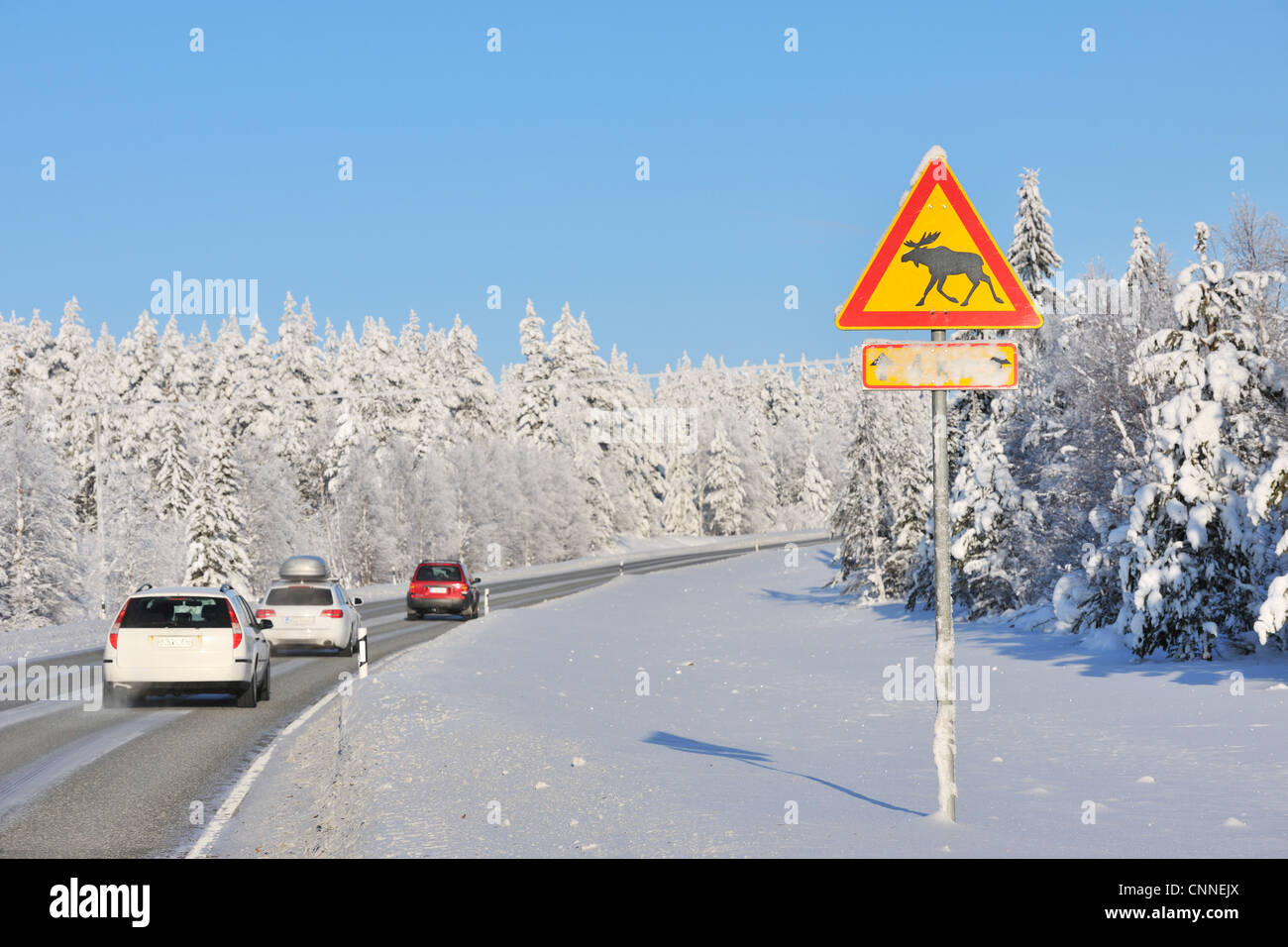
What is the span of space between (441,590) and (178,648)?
20.5 meters

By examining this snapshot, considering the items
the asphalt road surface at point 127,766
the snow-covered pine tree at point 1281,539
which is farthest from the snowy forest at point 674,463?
the asphalt road surface at point 127,766

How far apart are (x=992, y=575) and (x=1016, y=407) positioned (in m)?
4.47

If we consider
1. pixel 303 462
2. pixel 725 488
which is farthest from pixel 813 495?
pixel 303 462

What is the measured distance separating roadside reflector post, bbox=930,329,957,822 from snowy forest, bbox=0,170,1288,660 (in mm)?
8121

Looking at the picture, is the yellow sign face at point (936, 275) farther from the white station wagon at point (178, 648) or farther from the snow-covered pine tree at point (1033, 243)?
the snow-covered pine tree at point (1033, 243)

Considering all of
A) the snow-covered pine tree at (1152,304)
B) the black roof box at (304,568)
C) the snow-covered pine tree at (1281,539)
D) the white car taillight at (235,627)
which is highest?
the snow-covered pine tree at (1152,304)

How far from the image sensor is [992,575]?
90.1ft

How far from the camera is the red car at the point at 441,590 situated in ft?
116

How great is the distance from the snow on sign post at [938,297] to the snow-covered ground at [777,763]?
1.86 metres

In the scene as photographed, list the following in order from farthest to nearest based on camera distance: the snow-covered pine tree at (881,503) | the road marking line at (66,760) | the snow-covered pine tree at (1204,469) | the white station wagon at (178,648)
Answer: the snow-covered pine tree at (881,503)
the snow-covered pine tree at (1204,469)
the white station wagon at (178,648)
the road marking line at (66,760)

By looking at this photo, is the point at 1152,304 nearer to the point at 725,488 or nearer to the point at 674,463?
the point at 725,488

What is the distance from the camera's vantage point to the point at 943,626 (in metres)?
6.90

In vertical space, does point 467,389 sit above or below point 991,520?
above
